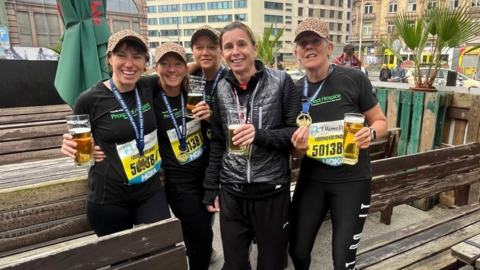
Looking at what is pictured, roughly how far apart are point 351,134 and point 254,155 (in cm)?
63

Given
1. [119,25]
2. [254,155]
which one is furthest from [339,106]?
[119,25]

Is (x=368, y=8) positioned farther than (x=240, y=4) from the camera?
No

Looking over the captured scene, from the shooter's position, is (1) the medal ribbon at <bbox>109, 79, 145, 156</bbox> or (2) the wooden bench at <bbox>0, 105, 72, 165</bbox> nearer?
(1) the medal ribbon at <bbox>109, 79, 145, 156</bbox>

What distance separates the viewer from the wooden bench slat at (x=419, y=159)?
3289mm

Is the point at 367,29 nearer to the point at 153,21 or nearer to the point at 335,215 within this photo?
the point at 153,21

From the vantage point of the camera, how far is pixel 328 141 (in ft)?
7.62

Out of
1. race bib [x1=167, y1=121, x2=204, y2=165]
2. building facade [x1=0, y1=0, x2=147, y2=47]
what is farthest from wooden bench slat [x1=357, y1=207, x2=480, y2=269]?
building facade [x1=0, y1=0, x2=147, y2=47]

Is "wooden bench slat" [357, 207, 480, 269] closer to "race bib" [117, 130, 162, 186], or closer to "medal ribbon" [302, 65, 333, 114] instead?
"medal ribbon" [302, 65, 333, 114]

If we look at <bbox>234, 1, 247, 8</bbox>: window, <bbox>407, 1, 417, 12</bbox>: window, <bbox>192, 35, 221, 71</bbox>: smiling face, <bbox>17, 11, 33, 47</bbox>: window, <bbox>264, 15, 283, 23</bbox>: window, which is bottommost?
<bbox>192, 35, 221, 71</bbox>: smiling face

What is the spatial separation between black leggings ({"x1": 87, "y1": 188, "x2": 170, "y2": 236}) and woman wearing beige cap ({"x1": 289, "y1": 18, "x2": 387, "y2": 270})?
1.03 m

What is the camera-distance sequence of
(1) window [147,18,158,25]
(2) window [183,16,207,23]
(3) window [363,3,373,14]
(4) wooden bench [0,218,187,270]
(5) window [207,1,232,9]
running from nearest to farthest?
(4) wooden bench [0,218,187,270], (3) window [363,3,373,14], (5) window [207,1,232,9], (2) window [183,16,207,23], (1) window [147,18,158,25]

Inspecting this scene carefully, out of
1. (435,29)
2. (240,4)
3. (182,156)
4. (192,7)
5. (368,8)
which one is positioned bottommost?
(182,156)

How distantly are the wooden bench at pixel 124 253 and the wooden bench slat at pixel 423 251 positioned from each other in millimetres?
1529

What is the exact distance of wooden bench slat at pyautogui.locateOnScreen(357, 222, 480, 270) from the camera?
8.50 feet
